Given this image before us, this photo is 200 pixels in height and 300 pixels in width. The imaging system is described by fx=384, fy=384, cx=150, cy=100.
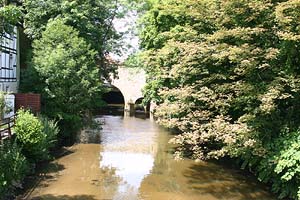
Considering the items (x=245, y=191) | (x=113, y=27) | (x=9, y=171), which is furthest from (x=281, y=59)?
(x=113, y=27)

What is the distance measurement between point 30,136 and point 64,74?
524 centimetres

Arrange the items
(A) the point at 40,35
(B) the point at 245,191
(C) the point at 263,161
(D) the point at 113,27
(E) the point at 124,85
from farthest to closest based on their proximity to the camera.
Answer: (E) the point at 124,85, (D) the point at 113,27, (A) the point at 40,35, (B) the point at 245,191, (C) the point at 263,161

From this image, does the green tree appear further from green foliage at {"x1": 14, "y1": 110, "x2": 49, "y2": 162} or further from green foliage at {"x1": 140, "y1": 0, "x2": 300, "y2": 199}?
green foliage at {"x1": 140, "y1": 0, "x2": 300, "y2": 199}

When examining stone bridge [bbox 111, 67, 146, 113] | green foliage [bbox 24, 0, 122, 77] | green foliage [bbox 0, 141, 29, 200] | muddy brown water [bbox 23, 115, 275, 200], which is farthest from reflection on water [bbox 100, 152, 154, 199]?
stone bridge [bbox 111, 67, 146, 113]

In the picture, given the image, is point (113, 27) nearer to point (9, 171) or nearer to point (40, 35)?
point (40, 35)

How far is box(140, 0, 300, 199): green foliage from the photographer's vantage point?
31.8ft

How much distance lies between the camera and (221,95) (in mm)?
11234

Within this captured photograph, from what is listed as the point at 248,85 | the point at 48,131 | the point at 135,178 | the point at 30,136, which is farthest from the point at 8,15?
the point at 48,131

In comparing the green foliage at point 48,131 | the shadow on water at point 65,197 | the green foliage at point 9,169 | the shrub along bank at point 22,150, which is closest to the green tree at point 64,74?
the green foliage at point 48,131

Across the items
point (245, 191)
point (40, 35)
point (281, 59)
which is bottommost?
point (245, 191)

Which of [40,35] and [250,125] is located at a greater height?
[40,35]

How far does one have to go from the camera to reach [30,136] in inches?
489

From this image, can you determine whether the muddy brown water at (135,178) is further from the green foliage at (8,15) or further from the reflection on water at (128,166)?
the green foliage at (8,15)

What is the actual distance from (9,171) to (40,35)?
40.2ft
